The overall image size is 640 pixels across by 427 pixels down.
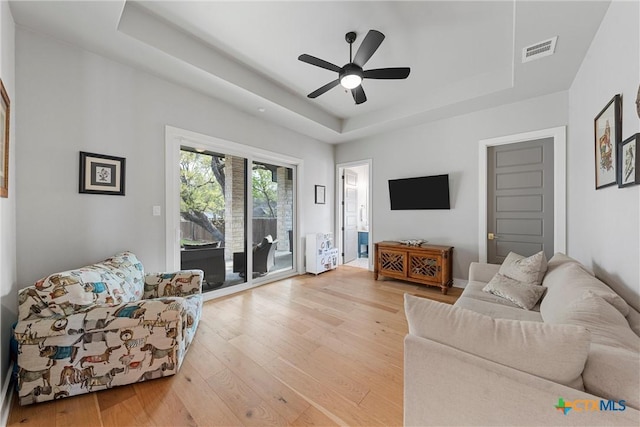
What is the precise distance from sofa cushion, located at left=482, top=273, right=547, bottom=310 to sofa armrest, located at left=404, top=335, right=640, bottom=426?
1428 millimetres

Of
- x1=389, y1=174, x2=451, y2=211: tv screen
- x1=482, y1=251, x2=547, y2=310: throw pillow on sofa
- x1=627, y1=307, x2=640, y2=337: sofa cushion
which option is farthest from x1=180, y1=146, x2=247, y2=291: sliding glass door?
x1=627, y1=307, x2=640, y2=337: sofa cushion

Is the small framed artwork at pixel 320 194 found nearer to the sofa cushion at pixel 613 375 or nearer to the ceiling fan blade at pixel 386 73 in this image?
the ceiling fan blade at pixel 386 73

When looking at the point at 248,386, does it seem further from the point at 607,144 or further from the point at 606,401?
the point at 607,144

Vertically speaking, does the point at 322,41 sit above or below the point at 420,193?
above

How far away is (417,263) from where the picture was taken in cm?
376

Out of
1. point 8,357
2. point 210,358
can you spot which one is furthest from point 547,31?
point 8,357

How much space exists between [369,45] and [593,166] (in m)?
2.27

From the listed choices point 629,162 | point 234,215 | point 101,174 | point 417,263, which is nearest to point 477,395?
point 629,162

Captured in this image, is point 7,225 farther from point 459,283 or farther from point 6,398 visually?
point 459,283

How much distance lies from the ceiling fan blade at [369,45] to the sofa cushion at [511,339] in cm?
200

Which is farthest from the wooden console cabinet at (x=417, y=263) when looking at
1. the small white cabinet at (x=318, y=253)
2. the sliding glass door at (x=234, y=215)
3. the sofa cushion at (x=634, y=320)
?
the sofa cushion at (x=634, y=320)

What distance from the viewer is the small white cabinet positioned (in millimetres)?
4520

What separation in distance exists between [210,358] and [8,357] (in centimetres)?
129

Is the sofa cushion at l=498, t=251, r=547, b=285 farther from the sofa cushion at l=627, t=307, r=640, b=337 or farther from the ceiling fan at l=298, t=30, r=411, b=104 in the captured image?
the ceiling fan at l=298, t=30, r=411, b=104
